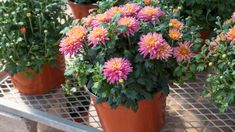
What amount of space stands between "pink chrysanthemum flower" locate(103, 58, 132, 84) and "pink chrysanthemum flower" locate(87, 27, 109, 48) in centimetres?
6

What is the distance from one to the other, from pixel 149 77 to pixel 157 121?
0.49 feet

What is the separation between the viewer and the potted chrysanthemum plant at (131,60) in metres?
0.95

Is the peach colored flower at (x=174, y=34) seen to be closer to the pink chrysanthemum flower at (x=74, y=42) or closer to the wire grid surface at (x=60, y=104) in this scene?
the pink chrysanthemum flower at (x=74, y=42)

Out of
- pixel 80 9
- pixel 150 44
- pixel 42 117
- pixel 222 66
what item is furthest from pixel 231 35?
pixel 80 9

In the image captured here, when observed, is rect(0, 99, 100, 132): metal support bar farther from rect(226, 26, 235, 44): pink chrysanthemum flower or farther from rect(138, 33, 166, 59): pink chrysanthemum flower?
rect(226, 26, 235, 44): pink chrysanthemum flower

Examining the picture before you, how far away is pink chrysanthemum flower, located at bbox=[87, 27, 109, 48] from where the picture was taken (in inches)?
37.8

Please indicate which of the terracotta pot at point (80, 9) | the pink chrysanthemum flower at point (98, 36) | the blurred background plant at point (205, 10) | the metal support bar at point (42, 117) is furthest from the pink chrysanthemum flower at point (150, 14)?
the terracotta pot at point (80, 9)

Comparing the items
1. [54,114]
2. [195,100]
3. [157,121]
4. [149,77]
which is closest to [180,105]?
[195,100]

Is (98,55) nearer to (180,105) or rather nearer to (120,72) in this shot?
(120,72)

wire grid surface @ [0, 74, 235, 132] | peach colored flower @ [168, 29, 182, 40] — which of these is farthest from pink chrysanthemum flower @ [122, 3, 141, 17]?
wire grid surface @ [0, 74, 235, 132]

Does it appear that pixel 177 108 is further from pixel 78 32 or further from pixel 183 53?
pixel 78 32

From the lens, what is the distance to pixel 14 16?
1.18 meters

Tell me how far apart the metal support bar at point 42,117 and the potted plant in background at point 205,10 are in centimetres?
46

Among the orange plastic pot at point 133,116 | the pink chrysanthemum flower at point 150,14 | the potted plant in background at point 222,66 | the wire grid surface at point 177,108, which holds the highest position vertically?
the pink chrysanthemum flower at point 150,14
